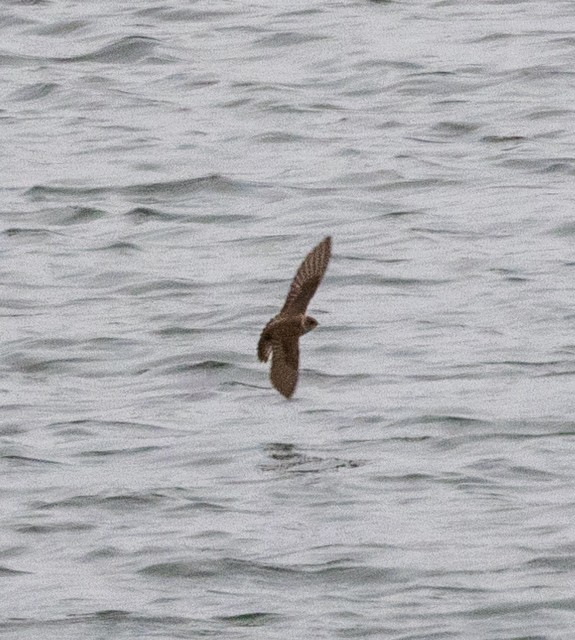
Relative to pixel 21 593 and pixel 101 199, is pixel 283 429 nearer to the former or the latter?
pixel 21 593

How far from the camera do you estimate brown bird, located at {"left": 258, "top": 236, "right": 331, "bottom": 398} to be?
11.1m

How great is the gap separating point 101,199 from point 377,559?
6.47 meters

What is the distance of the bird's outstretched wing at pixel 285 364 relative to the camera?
1109cm

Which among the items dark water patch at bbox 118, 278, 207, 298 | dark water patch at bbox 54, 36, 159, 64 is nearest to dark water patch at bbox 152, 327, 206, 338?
dark water patch at bbox 118, 278, 207, 298

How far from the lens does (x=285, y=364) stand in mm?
11156

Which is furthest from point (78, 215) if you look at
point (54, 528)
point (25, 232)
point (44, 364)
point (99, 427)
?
point (54, 528)

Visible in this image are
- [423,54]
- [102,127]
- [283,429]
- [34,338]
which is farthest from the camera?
[423,54]

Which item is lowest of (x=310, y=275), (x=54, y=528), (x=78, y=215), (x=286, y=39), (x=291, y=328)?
(x=78, y=215)

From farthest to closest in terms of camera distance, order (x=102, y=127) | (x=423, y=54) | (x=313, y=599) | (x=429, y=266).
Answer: (x=423, y=54) → (x=102, y=127) → (x=429, y=266) → (x=313, y=599)

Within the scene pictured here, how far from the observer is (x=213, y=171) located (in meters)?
16.6

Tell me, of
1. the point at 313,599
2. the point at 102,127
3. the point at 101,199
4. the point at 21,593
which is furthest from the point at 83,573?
the point at 102,127

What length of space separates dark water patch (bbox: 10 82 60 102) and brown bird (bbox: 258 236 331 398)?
7833 millimetres

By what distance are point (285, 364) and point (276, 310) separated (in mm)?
2878

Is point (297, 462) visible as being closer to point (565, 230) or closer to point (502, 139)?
point (565, 230)
